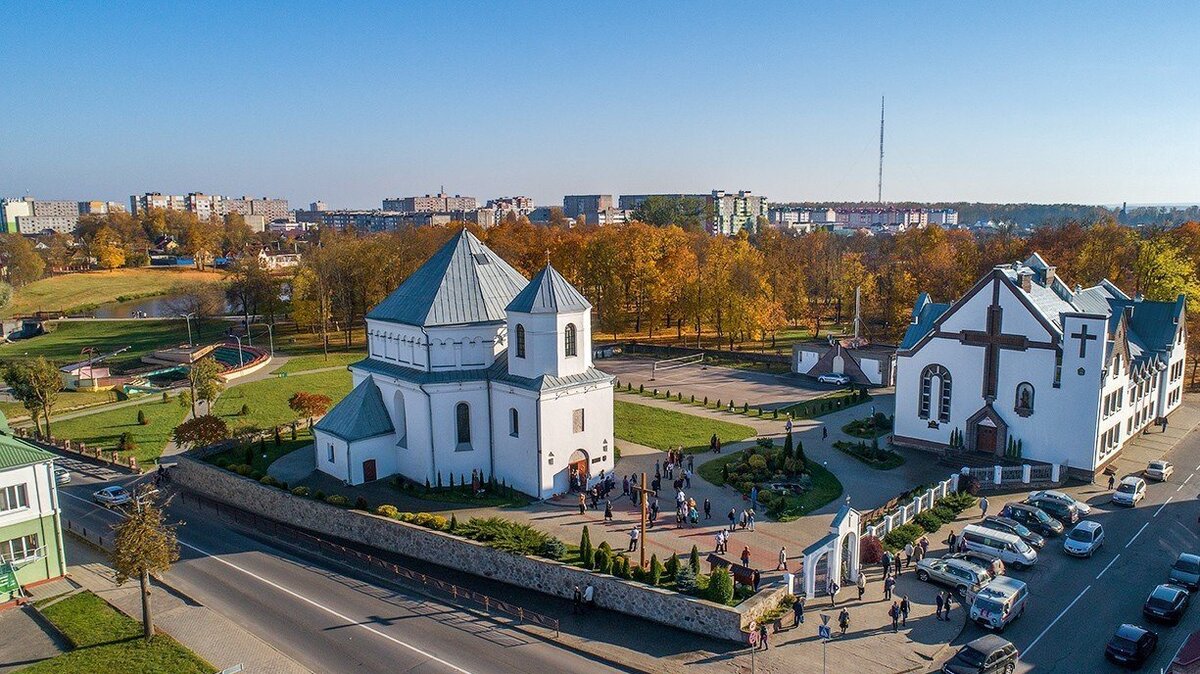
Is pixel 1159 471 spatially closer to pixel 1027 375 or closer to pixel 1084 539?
pixel 1027 375

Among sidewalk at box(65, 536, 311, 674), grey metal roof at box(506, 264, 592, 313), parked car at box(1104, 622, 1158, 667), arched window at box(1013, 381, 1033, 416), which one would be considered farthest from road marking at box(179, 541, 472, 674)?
arched window at box(1013, 381, 1033, 416)

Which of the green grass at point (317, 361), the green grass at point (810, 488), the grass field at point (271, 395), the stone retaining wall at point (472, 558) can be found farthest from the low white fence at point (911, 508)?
the green grass at point (317, 361)

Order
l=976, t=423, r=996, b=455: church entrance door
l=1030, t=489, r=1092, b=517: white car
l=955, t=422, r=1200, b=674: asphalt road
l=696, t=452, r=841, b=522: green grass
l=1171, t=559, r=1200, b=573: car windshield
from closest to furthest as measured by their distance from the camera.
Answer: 1. l=955, t=422, r=1200, b=674: asphalt road
2. l=1171, t=559, r=1200, b=573: car windshield
3. l=1030, t=489, r=1092, b=517: white car
4. l=696, t=452, r=841, b=522: green grass
5. l=976, t=423, r=996, b=455: church entrance door

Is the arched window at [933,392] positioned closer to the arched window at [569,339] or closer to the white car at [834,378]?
the white car at [834,378]

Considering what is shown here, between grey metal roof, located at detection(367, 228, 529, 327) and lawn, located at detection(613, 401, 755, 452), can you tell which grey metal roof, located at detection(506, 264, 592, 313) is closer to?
grey metal roof, located at detection(367, 228, 529, 327)

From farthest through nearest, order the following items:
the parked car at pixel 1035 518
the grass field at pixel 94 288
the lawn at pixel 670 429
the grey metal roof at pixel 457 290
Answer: the grass field at pixel 94 288 → the lawn at pixel 670 429 → the grey metal roof at pixel 457 290 → the parked car at pixel 1035 518

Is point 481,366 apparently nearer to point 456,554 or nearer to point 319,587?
point 456,554

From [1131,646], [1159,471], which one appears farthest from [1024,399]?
[1131,646]
